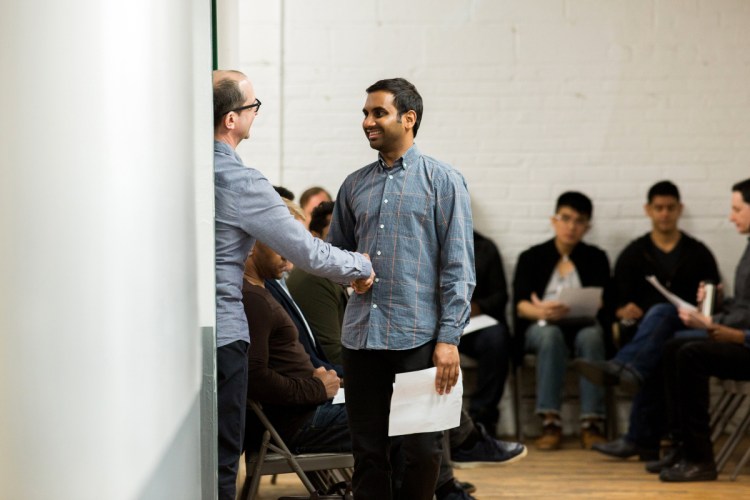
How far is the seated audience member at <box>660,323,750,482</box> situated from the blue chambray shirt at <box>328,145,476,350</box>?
7.21ft

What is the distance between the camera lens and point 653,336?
16.8 feet

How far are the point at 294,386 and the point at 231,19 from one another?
2.05 meters

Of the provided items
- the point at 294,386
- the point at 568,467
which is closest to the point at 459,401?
the point at 294,386

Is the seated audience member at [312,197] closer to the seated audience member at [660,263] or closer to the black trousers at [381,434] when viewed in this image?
the seated audience member at [660,263]

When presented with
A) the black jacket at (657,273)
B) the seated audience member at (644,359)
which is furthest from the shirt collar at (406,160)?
the black jacket at (657,273)

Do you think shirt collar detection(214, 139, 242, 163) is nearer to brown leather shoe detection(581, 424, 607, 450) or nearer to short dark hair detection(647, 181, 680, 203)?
brown leather shoe detection(581, 424, 607, 450)

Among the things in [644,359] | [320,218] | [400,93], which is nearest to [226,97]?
[400,93]

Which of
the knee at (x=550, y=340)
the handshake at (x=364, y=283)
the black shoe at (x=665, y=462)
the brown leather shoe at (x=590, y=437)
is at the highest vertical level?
the handshake at (x=364, y=283)

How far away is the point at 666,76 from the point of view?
572 cm

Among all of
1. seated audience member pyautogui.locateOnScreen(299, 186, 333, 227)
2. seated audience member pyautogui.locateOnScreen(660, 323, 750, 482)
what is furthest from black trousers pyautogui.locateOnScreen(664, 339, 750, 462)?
seated audience member pyautogui.locateOnScreen(299, 186, 333, 227)

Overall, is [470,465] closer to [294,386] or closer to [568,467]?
[568,467]

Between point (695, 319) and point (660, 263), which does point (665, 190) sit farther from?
point (695, 319)

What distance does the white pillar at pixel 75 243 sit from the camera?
1843 millimetres

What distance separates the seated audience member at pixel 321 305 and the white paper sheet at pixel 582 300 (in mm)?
1768
